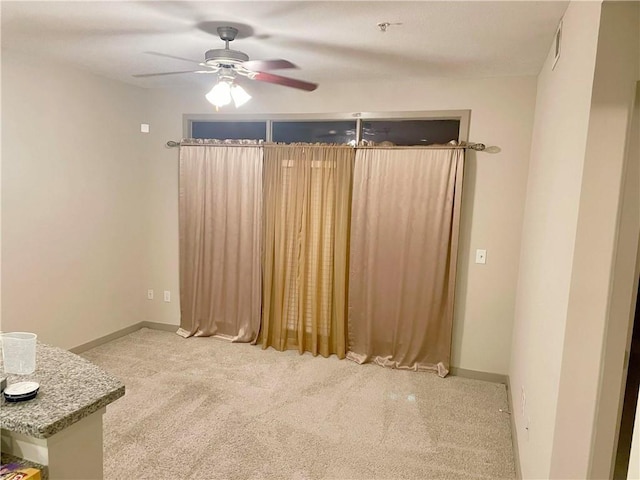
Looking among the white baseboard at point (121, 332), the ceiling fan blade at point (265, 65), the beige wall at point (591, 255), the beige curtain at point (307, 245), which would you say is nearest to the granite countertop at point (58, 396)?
the beige wall at point (591, 255)

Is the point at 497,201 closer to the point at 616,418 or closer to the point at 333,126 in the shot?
the point at 333,126

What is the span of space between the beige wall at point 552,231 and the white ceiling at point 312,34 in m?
0.32

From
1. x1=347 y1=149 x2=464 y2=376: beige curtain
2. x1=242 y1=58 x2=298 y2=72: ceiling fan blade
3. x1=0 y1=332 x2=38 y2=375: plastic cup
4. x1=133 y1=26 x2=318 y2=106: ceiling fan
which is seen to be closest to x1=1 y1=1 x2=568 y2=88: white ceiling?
x1=133 y1=26 x2=318 y2=106: ceiling fan

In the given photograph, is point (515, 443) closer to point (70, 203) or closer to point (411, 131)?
point (411, 131)

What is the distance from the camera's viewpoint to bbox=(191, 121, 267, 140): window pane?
421 centimetres

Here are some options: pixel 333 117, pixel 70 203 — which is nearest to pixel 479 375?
pixel 333 117

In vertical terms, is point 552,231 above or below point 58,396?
above

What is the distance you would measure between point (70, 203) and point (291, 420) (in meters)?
2.71

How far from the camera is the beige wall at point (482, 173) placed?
3.46 m

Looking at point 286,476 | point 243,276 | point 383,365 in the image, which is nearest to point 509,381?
point 383,365

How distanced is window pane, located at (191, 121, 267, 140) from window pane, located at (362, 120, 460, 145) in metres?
1.07

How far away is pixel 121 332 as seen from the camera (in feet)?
14.6

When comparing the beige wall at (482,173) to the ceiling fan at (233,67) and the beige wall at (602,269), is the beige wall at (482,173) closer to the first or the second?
the ceiling fan at (233,67)

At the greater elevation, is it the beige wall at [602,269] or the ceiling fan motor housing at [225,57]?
the ceiling fan motor housing at [225,57]
